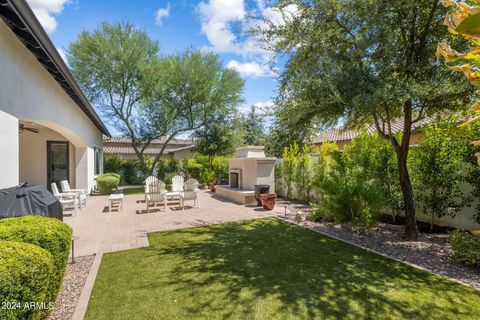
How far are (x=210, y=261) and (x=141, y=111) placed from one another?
16686mm

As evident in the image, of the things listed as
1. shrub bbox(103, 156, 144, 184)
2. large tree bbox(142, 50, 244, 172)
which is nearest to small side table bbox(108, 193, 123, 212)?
large tree bbox(142, 50, 244, 172)

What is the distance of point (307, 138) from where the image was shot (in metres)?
23.0

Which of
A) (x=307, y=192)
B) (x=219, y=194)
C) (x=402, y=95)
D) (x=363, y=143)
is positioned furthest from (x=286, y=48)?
(x=219, y=194)

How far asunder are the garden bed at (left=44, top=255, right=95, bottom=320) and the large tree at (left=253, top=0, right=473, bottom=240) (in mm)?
5143

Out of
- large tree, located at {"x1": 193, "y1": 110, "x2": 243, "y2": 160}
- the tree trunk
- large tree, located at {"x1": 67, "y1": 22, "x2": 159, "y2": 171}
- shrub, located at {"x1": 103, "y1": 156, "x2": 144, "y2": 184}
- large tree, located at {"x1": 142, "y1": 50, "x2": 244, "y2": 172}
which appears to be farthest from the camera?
shrub, located at {"x1": 103, "y1": 156, "x2": 144, "y2": 184}

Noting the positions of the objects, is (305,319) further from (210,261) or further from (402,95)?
(402,95)

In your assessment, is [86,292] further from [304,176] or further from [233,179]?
[233,179]

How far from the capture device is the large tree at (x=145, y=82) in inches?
636

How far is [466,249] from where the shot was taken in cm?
456

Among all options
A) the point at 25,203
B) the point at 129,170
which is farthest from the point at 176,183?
the point at 129,170

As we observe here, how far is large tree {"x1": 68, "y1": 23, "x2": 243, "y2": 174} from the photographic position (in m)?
16.2

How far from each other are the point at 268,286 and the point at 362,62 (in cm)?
465

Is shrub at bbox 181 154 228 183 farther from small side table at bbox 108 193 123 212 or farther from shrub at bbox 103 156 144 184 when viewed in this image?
small side table at bbox 108 193 123 212

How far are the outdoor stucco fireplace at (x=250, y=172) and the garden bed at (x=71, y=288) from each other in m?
7.00
